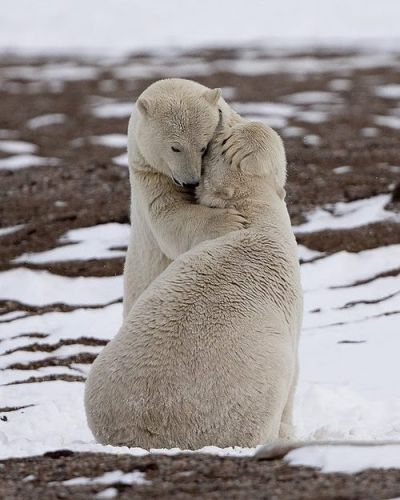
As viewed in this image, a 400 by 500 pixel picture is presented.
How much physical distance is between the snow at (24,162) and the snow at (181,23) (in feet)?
64.9

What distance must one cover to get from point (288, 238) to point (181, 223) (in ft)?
2.09

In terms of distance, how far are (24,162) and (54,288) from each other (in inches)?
314

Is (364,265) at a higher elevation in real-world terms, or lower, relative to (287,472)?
lower

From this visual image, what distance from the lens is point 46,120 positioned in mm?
23594

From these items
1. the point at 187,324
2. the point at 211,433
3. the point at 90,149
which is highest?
the point at 187,324

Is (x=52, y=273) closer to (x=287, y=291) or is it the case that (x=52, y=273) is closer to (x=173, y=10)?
(x=287, y=291)

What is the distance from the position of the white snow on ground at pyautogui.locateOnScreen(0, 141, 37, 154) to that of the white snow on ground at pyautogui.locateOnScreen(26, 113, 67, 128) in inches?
76.9

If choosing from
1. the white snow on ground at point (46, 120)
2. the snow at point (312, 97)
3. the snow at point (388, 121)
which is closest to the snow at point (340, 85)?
the snow at point (312, 97)

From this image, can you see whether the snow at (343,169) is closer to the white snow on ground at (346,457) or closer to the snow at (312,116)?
the snow at (312,116)

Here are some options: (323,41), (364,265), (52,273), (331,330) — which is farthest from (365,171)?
(323,41)

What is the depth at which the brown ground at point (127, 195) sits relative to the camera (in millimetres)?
4355

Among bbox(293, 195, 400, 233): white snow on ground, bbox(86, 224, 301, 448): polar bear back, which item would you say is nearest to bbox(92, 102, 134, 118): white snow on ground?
bbox(293, 195, 400, 233): white snow on ground

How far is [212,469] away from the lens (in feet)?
15.1

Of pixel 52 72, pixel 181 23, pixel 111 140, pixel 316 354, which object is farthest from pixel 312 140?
pixel 181 23
